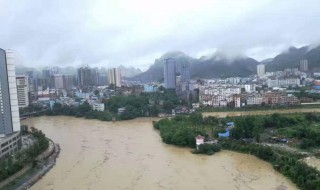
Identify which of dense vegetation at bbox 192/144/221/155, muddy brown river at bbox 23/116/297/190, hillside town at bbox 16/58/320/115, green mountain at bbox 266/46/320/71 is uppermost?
green mountain at bbox 266/46/320/71

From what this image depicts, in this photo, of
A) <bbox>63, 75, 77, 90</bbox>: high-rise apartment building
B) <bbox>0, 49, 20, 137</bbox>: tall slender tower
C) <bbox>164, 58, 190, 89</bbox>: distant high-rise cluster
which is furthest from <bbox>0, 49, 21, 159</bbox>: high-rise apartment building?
<bbox>63, 75, 77, 90</bbox>: high-rise apartment building

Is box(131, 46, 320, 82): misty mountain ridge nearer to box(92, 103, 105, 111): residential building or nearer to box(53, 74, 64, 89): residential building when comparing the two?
box(53, 74, 64, 89): residential building

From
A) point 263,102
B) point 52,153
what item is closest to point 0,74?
point 52,153

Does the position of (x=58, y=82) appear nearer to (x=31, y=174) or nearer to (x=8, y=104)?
(x=8, y=104)

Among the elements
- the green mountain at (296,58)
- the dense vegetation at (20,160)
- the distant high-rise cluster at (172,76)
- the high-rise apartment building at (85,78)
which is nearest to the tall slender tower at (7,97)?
the dense vegetation at (20,160)

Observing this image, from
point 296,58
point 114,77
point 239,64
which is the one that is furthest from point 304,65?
point 114,77
